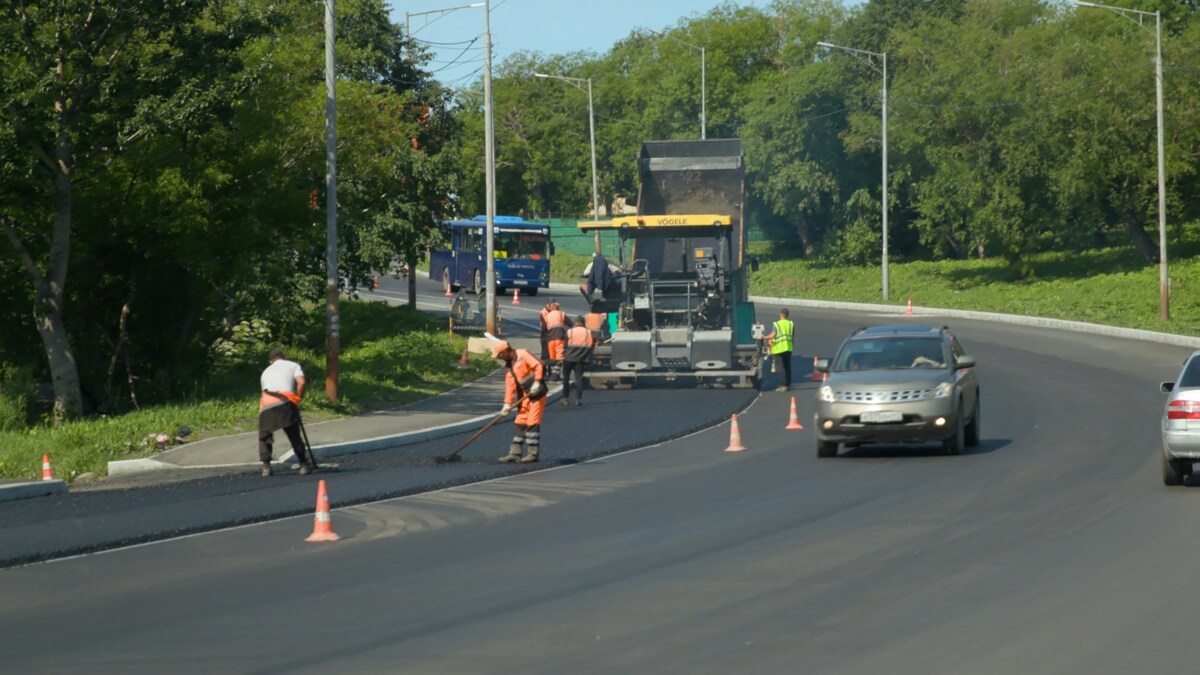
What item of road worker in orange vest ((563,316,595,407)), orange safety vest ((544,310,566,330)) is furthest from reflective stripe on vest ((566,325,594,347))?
orange safety vest ((544,310,566,330))

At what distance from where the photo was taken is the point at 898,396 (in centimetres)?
1842

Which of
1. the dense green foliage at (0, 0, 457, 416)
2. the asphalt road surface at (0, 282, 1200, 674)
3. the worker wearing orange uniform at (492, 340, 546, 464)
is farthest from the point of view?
the dense green foliage at (0, 0, 457, 416)

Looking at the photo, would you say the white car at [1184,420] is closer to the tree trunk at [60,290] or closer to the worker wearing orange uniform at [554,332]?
the worker wearing orange uniform at [554,332]

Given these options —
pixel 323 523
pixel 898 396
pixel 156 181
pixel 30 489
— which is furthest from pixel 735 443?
pixel 156 181

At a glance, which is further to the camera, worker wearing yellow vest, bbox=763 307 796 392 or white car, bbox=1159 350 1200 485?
worker wearing yellow vest, bbox=763 307 796 392

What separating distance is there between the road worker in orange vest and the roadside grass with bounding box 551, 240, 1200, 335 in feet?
67.1

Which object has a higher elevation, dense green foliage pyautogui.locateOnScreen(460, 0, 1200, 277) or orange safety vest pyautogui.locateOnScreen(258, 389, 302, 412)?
dense green foliage pyautogui.locateOnScreen(460, 0, 1200, 277)

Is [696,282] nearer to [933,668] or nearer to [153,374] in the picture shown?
[153,374]

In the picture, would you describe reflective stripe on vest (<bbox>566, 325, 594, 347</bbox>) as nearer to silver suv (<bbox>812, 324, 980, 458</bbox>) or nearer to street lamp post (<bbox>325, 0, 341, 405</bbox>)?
street lamp post (<bbox>325, 0, 341, 405</bbox>)

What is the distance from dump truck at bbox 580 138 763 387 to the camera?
30391 mm

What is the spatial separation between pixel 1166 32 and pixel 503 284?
1126 inches

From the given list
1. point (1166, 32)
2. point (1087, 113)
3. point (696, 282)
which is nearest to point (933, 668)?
point (696, 282)

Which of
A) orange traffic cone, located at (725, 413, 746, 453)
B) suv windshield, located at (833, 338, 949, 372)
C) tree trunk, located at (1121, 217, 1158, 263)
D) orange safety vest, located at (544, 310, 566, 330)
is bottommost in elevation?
orange traffic cone, located at (725, 413, 746, 453)

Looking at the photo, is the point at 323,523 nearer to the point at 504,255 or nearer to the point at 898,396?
the point at 898,396
